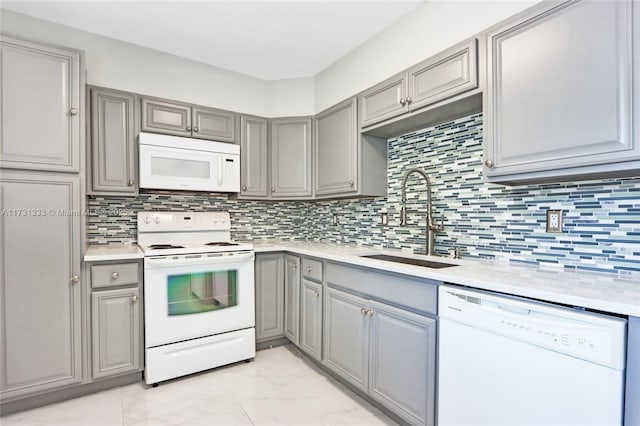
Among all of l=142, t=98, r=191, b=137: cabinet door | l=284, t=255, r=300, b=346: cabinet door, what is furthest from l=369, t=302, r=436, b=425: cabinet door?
l=142, t=98, r=191, b=137: cabinet door

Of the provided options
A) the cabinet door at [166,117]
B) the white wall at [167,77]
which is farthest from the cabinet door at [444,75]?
the cabinet door at [166,117]

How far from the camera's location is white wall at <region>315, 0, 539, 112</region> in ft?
5.57

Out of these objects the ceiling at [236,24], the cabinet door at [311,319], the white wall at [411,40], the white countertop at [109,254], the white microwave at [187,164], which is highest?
the ceiling at [236,24]

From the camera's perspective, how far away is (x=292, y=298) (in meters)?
2.72

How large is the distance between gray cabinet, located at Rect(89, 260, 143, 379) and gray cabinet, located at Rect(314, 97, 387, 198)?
5.04 ft

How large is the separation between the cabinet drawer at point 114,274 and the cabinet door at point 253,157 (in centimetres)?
108

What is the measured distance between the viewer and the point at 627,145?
118 centimetres

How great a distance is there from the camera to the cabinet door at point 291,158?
118 inches

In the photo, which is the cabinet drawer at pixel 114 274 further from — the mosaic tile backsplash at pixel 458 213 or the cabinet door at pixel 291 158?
the cabinet door at pixel 291 158

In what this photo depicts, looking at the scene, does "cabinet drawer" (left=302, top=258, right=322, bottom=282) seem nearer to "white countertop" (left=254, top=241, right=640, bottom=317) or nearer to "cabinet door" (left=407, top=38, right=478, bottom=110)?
"white countertop" (left=254, top=241, right=640, bottom=317)

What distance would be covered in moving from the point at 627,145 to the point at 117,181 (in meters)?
2.85

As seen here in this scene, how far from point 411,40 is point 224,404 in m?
2.52

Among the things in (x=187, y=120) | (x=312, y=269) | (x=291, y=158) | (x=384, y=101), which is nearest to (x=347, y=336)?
(x=312, y=269)

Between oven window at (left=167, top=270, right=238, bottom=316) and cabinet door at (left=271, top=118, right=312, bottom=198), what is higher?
cabinet door at (left=271, top=118, right=312, bottom=198)
